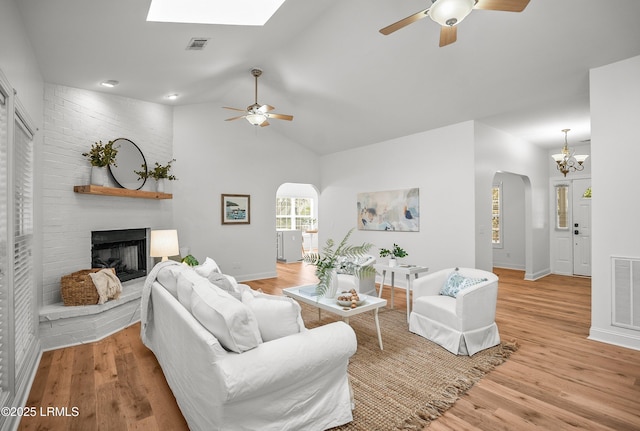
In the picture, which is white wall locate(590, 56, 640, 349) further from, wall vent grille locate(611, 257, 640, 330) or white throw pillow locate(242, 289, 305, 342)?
white throw pillow locate(242, 289, 305, 342)

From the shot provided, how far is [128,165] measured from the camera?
469cm

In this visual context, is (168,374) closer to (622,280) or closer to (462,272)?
(462,272)

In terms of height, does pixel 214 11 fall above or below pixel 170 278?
above

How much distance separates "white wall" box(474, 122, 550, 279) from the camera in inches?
200

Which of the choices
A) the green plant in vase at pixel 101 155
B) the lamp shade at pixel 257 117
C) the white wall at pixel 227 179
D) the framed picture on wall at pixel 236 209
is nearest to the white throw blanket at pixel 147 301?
the green plant in vase at pixel 101 155

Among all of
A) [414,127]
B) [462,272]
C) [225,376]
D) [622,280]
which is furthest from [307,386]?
[414,127]

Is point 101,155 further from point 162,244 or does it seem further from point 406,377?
point 406,377

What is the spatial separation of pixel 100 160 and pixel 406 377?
4.26 metres

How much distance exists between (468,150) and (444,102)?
0.85m

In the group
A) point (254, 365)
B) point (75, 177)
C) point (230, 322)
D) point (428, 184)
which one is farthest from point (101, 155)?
point (428, 184)

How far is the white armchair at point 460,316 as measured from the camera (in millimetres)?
3043

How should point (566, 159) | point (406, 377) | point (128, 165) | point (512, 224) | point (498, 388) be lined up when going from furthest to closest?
point (512, 224) → point (566, 159) → point (128, 165) → point (406, 377) → point (498, 388)

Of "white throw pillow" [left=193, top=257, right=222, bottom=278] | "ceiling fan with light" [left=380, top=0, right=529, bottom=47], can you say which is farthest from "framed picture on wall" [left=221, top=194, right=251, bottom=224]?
"ceiling fan with light" [left=380, top=0, right=529, bottom=47]

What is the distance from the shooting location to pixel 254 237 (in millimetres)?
6574
